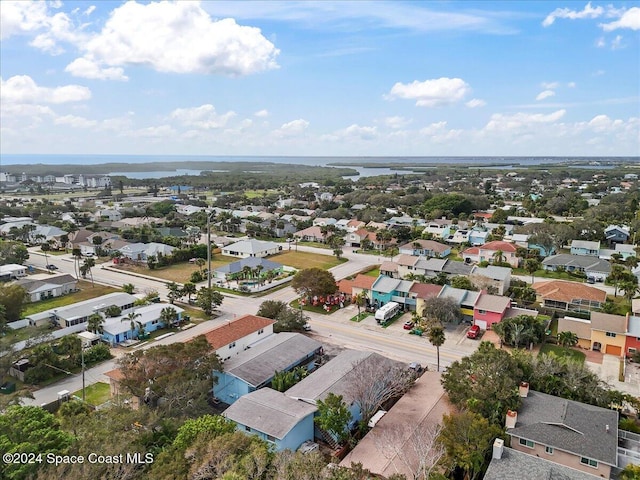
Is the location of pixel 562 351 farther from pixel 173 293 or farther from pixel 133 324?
pixel 173 293

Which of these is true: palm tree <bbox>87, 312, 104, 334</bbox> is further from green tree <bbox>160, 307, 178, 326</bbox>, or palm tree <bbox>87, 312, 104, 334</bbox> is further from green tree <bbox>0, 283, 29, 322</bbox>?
green tree <bbox>0, 283, 29, 322</bbox>

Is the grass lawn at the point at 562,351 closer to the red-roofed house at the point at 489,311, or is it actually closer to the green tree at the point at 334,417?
the red-roofed house at the point at 489,311

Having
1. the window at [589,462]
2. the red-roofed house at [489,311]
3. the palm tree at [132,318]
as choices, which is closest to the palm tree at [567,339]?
the red-roofed house at [489,311]

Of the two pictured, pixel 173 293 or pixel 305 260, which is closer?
pixel 173 293

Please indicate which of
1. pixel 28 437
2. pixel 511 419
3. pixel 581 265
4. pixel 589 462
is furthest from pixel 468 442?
pixel 581 265

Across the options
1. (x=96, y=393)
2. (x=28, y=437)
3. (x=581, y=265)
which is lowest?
(x=96, y=393)

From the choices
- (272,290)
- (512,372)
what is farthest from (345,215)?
(512,372)

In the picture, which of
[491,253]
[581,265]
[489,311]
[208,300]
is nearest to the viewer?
[489,311]

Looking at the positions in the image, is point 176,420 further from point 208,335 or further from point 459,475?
point 459,475
